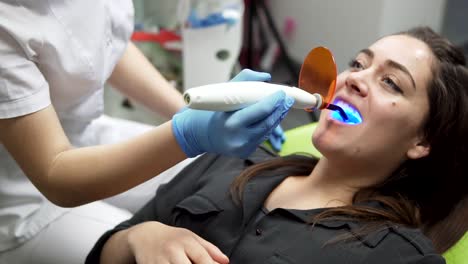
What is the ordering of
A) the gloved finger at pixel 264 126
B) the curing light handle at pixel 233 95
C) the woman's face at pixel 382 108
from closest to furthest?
the curing light handle at pixel 233 95 < the gloved finger at pixel 264 126 < the woman's face at pixel 382 108

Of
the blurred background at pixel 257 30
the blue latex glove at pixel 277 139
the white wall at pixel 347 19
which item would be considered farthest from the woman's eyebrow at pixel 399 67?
the white wall at pixel 347 19

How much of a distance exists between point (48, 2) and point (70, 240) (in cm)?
57

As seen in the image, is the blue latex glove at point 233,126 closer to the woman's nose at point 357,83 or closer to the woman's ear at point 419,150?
the woman's nose at point 357,83

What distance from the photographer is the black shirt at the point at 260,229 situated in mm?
1032

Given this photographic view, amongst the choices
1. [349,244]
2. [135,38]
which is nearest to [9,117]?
[349,244]

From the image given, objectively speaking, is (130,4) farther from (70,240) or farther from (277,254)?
(277,254)

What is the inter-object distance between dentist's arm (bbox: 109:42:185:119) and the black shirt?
31 cm

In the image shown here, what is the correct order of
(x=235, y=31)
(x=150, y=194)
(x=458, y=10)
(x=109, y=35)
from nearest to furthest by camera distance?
1. (x=109, y=35)
2. (x=150, y=194)
3. (x=235, y=31)
4. (x=458, y=10)

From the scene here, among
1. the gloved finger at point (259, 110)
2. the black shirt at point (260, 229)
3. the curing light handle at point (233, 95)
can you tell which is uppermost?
the curing light handle at point (233, 95)

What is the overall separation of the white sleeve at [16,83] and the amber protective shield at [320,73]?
0.57 metres

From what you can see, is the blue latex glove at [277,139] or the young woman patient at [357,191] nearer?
the young woman patient at [357,191]

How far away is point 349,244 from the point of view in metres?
1.04

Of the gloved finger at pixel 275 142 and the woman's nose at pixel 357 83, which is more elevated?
the woman's nose at pixel 357 83

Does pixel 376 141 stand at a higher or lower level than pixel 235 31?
higher
